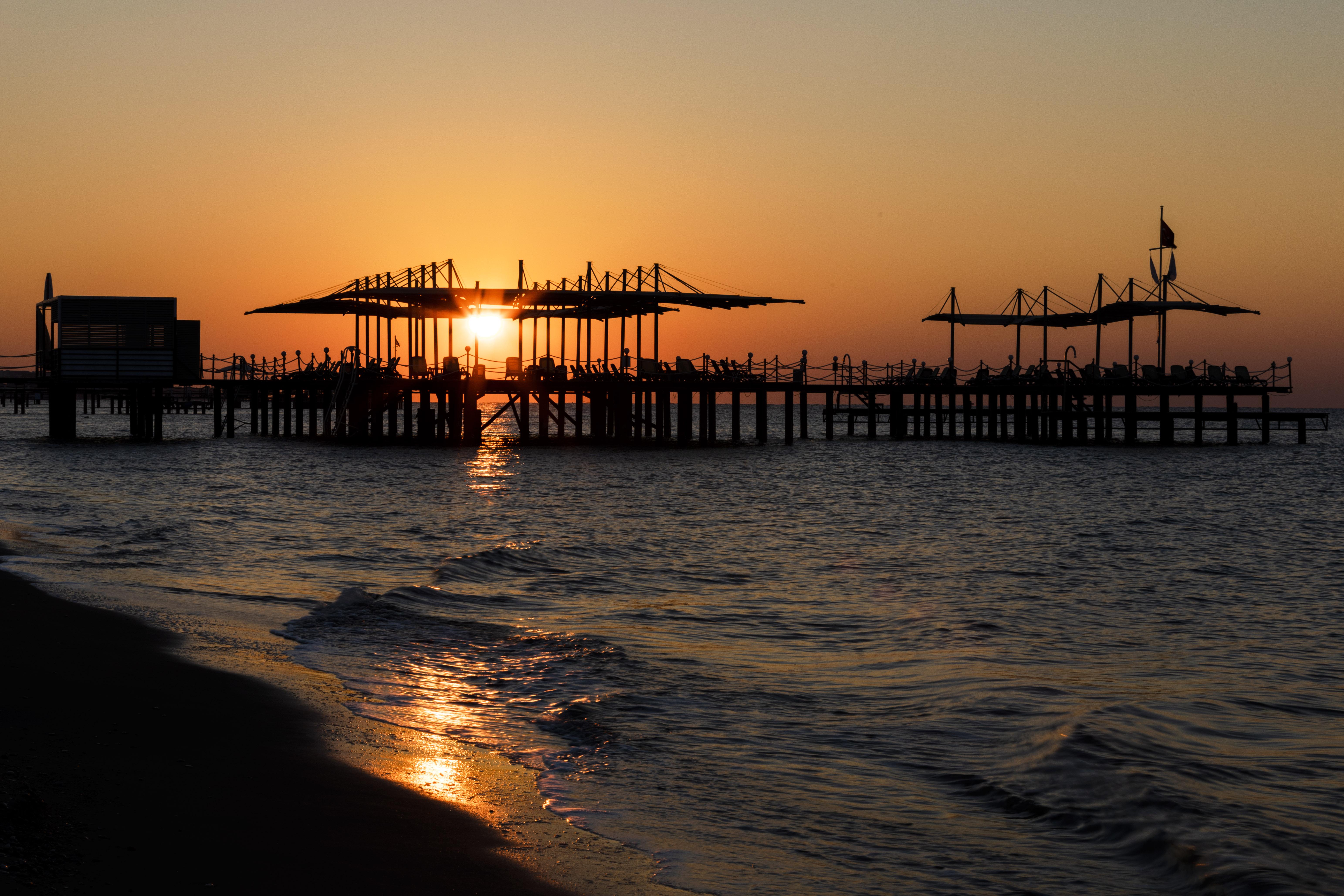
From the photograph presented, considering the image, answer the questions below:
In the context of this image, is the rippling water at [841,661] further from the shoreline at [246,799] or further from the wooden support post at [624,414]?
the wooden support post at [624,414]

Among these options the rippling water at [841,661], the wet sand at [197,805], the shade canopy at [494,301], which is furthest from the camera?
the shade canopy at [494,301]

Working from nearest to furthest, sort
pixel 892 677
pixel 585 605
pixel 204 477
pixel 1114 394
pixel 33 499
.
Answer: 1. pixel 892 677
2. pixel 585 605
3. pixel 33 499
4. pixel 204 477
5. pixel 1114 394

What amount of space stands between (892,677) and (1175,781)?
3146mm

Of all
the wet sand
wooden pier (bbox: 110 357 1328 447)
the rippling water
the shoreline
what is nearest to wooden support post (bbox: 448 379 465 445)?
wooden pier (bbox: 110 357 1328 447)

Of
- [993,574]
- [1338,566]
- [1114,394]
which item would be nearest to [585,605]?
[993,574]

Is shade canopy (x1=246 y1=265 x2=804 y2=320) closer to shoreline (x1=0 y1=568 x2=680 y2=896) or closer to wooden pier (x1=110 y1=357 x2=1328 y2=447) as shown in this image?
wooden pier (x1=110 y1=357 x2=1328 y2=447)

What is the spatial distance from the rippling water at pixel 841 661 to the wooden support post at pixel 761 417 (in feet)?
94.9

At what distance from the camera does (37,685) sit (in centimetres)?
727

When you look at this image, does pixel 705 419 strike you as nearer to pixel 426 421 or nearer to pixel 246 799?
pixel 426 421

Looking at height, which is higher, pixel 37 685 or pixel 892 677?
pixel 37 685

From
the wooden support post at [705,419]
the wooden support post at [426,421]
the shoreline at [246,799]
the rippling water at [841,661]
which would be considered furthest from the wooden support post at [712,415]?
the shoreline at [246,799]

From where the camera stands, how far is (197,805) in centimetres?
550

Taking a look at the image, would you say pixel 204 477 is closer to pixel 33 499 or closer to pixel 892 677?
pixel 33 499

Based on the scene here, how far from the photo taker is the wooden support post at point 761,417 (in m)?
57.9
